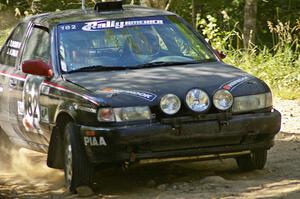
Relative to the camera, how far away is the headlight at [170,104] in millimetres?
6996

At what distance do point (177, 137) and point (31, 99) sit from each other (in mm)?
1845

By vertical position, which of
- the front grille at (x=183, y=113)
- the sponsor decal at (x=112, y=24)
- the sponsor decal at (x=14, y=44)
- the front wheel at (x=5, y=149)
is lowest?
the front wheel at (x=5, y=149)

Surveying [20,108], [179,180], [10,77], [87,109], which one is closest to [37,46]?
[10,77]

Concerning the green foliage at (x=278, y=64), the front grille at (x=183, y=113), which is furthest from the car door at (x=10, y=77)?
the green foliage at (x=278, y=64)

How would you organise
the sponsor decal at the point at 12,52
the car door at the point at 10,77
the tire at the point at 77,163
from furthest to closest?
the sponsor decal at the point at 12,52 → the car door at the point at 10,77 → the tire at the point at 77,163

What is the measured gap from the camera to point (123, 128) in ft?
22.6

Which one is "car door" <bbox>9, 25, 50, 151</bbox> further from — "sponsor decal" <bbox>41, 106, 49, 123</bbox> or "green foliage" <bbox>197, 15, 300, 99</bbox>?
"green foliage" <bbox>197, 15, 300, 99</bbox>

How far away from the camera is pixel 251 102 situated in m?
7.30

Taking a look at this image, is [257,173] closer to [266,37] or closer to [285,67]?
[285,67]

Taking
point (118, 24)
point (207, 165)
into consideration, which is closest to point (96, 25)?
point (118, 24)

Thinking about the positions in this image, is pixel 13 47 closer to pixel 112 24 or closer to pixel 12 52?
pixel 12 52

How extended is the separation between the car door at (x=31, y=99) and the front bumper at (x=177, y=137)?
1074mm

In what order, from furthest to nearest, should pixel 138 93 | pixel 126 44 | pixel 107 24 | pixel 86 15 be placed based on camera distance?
pixel 86 15 → pixel 107 24 → pixel 126 44 → pixel 138 93

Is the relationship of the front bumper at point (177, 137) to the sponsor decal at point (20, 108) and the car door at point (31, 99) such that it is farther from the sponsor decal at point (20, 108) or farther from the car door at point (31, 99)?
the sponsor decal at point (20, 108)
